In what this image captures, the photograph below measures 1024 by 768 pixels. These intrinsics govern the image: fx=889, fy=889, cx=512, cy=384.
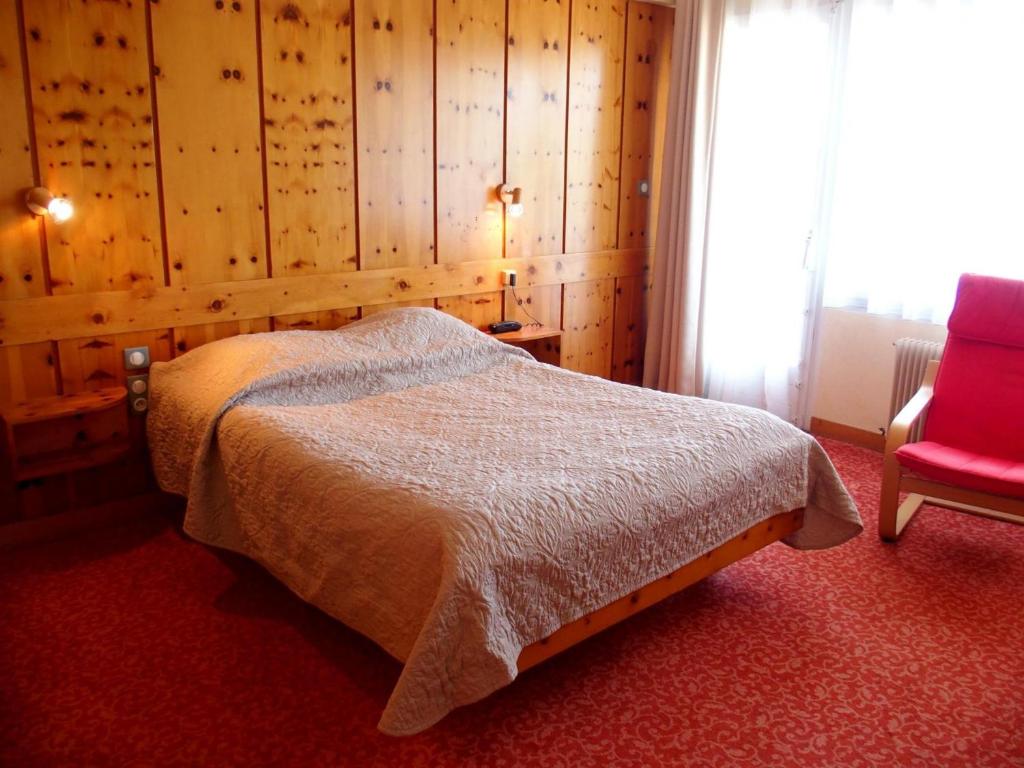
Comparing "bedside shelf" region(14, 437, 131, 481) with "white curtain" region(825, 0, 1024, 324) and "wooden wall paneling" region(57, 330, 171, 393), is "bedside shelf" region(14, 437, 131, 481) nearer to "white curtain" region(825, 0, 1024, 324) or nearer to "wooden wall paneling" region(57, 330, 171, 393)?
"wooden wall paneling" region(57, 330, 171, 393)

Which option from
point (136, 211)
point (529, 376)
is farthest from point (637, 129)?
point (136, 211)

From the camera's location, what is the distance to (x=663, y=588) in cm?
268

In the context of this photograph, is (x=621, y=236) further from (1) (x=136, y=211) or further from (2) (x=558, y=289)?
(1) (x=136, y=211)

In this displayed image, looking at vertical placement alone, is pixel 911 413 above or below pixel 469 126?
below

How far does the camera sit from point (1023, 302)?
3.60 metres

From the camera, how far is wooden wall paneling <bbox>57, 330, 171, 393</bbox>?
333 cm

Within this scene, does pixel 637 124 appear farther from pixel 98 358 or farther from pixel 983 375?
pixel 98 358

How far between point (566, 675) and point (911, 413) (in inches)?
73.8

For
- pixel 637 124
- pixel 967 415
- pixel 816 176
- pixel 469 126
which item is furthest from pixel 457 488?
pixel 637 124

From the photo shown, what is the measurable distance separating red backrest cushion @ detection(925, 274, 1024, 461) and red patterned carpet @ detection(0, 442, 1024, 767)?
1.66 feet

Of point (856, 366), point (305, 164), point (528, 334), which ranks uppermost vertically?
point (305, 164)

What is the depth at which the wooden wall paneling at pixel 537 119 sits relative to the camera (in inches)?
176

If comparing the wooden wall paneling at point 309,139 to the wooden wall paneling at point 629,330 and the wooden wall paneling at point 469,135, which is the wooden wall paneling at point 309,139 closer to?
the wooden wall paneling at point 469,135

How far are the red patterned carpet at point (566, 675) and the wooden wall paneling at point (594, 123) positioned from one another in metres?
2.34
